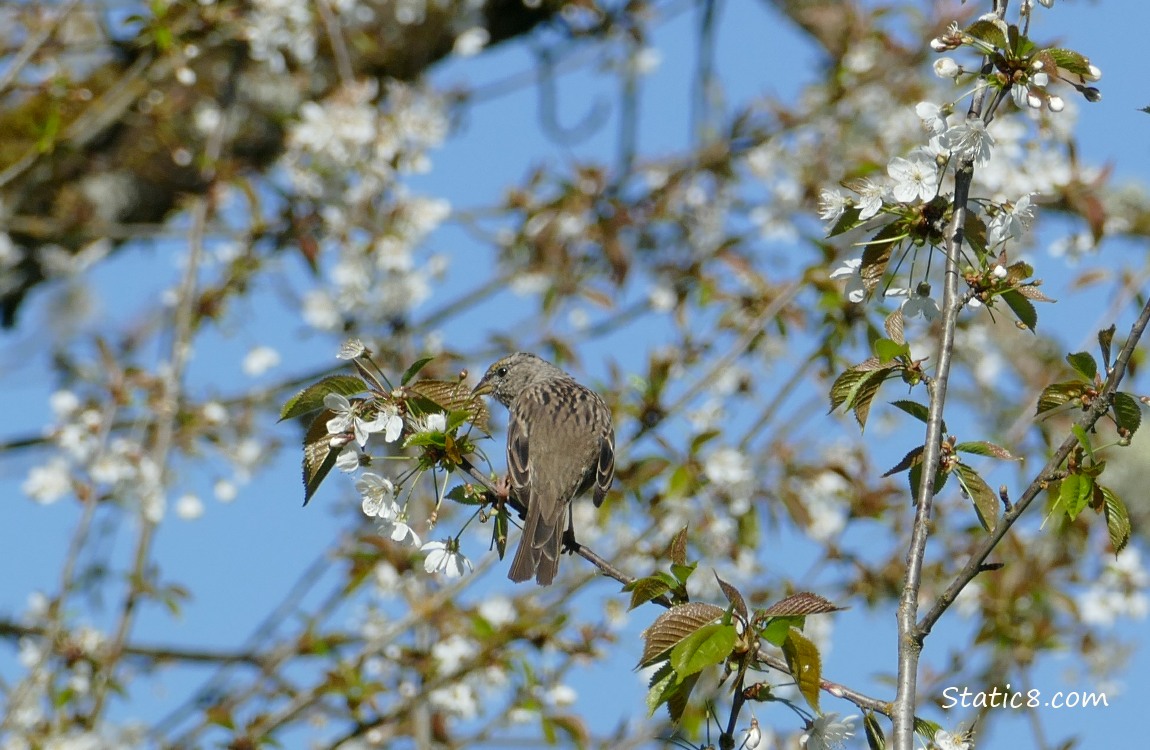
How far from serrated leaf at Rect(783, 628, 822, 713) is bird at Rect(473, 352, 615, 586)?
1.51 m

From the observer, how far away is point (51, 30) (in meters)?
5.80

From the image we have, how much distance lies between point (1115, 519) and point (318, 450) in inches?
64.6

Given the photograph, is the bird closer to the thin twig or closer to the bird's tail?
the bird's tail

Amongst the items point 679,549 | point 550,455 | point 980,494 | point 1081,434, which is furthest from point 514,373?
point 1081,434

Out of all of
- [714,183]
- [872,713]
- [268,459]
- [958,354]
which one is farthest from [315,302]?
[872,713]

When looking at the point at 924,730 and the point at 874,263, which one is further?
the point at 874,263

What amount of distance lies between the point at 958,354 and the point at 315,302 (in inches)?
136

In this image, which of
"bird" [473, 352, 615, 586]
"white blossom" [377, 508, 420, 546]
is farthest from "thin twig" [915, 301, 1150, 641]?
"bird" [473, 352, 615, 586]

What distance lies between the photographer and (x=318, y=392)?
2.73 meters

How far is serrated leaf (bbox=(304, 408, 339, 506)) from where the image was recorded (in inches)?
109

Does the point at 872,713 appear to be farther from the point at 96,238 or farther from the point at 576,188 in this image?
the point at 96,238

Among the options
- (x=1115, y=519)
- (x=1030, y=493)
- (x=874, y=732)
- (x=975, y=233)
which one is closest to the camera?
(x=1030, y=493)

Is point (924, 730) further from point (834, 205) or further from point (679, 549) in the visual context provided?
point (834, 205)

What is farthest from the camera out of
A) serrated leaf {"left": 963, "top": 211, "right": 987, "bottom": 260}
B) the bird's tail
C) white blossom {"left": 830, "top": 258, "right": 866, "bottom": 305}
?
the bird's tail
